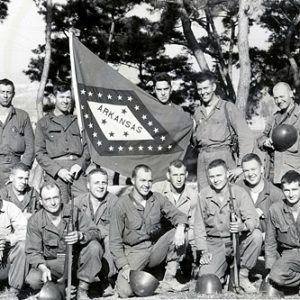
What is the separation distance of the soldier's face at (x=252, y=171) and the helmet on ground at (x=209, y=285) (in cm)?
140

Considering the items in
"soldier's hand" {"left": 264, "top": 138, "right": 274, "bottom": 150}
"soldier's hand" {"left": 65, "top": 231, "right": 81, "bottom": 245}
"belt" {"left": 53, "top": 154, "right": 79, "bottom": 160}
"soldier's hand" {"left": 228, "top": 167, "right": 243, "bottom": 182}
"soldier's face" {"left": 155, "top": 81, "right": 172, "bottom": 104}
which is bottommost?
"soldier's hand" {"left": 65, "top": 231, "right": 81, "bottom": 245}

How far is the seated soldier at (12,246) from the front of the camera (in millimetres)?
6004

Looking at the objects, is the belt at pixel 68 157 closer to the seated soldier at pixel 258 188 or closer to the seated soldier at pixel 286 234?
the seated soldier at pixel 258 188

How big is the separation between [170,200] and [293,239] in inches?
67.3

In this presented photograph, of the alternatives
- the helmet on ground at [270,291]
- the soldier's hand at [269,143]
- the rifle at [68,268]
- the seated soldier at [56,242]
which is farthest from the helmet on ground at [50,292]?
the soldier's hand at [269,143]

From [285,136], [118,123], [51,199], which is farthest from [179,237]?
[118,123]

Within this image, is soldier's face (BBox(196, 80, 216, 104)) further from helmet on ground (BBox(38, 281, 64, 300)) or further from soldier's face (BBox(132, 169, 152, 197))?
helmet on ground (BBox(38, 281, 64, 300))

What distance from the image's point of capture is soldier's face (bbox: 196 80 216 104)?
7277 mm

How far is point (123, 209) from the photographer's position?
6.44 metres

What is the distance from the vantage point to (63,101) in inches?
292

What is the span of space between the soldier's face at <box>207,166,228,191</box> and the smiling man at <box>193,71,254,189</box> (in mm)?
588

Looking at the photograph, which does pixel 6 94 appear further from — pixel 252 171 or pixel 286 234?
pixel 286 234

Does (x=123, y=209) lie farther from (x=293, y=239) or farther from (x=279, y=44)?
(x=279, y=44)

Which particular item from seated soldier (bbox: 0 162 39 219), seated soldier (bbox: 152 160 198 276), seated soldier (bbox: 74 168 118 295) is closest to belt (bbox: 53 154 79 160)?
seated soldier (bbox: 0 162 39 219)
